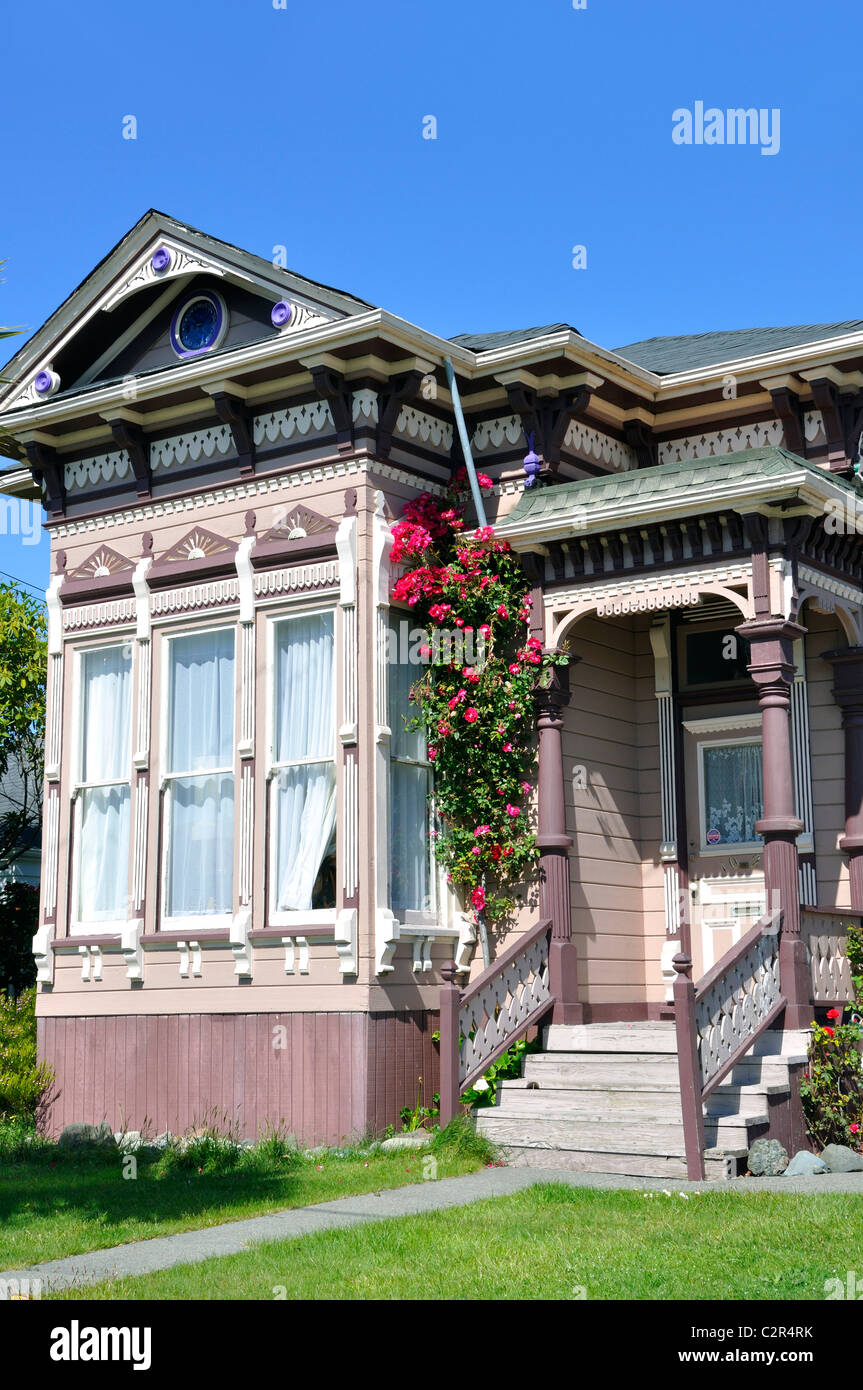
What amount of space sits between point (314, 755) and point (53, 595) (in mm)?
3459

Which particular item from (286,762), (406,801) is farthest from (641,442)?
(286,762)

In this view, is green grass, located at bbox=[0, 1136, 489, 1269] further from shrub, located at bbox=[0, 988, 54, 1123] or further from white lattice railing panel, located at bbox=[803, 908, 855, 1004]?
white lattice railing panel, located at bbox=[803, 908, 855, 1004]

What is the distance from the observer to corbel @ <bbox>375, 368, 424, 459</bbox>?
1252cm

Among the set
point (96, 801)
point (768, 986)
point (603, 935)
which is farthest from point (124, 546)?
point (768, 986)

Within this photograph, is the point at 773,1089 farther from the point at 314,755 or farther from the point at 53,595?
the point at 53,595

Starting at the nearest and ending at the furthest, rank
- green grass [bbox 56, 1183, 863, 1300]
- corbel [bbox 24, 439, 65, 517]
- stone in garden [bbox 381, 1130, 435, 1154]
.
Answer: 1. green grass [bbox 56, 1183, 863, 1300]
2. stone in garden [bbox 381, 1130, 435, 1154]
3. corbel [bbox 24, 439, 65, 517]

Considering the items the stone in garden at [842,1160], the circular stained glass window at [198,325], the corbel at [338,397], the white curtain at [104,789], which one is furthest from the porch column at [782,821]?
the white curtain at [104,789]

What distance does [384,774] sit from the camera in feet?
40.3

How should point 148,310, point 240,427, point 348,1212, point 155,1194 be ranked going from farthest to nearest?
point 148,310
point 240,427
point 155,1194
point 348,1212

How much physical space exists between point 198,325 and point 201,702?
10.9ft

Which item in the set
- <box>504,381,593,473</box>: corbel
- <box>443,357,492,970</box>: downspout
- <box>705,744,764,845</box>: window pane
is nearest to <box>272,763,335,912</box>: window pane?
<box>443,357,492,970</box>: downspout

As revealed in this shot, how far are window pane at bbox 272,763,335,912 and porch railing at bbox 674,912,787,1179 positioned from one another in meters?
3.26

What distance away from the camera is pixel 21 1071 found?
14.1 meters

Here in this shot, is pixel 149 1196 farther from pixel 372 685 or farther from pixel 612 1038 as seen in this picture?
pixel 372 685
